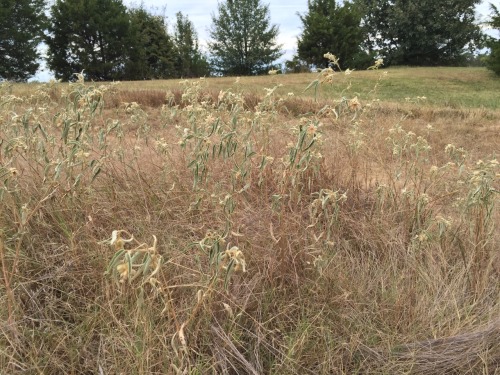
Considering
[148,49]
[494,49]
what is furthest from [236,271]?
[148,49]

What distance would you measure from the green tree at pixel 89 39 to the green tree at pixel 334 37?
11.2 metres

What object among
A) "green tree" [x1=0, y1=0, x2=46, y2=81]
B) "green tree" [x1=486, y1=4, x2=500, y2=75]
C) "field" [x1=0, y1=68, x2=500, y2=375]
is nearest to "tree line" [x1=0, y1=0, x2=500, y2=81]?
"green tree" [x1=0, y1=0, x2=46, y2=81]

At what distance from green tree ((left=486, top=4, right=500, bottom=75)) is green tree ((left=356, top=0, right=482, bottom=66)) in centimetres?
1130

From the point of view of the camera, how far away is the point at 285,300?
1.91 meters

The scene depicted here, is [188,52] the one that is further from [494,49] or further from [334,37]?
[494,49]

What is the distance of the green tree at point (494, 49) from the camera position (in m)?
16.8

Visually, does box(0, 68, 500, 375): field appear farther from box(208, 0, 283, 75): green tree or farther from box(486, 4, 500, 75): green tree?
box(208, 0, 283, 75): green tree

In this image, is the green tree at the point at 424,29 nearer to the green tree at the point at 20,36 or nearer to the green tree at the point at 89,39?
the green tree at the point at 89,39

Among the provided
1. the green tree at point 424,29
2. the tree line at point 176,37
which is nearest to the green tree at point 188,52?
the tree line at point 176,37

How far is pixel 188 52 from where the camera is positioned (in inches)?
1266

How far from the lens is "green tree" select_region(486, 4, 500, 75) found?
16828 mm

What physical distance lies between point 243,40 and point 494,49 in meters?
22.7

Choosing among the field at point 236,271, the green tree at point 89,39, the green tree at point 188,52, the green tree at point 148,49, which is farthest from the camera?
the green tree at point 188,52

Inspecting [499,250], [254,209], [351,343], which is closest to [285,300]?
[351,343]
